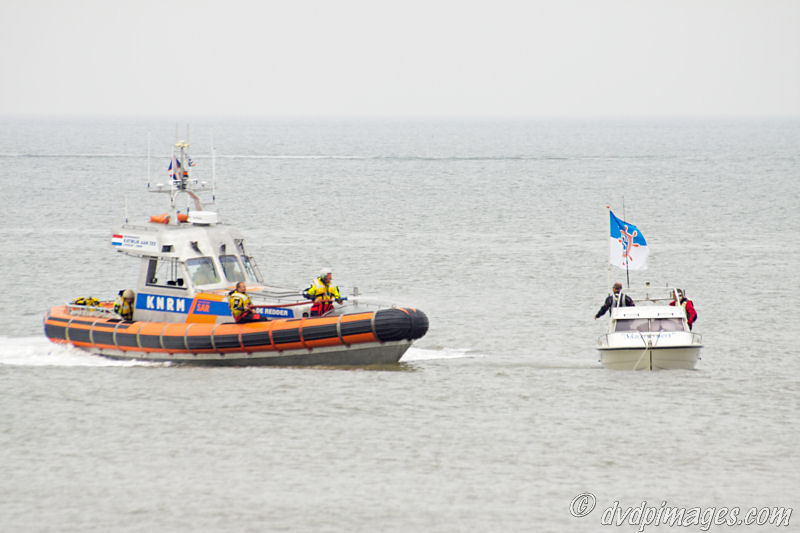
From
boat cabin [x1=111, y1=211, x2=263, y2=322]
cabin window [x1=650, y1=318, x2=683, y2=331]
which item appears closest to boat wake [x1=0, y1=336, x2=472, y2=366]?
boat cabin [x1=111, y1=211, x2=263, y2=322]

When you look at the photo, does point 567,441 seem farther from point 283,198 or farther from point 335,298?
point 283,198

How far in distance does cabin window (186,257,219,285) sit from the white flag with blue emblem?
8.78 meters

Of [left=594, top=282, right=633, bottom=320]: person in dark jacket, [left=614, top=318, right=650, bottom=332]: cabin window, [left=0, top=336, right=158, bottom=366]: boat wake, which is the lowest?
[left=0, top=336, right=158, bottom=366]: boat wake

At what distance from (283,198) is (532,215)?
1859 cm

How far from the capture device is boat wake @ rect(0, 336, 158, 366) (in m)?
25.3

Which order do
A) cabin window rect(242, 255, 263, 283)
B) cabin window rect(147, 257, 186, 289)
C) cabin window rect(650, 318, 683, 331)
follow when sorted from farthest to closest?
cabin window rect(242, 255, 263, 283)
cabin window rect(147, 257, 186, 289)
cabin window rect(650, 318, 683, 331)

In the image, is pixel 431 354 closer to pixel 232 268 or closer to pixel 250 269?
pixel 250 269

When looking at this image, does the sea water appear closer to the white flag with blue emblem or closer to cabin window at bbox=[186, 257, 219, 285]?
cabin window at bbox=[186, 257, 219, 285]

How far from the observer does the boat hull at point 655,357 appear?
23.9 m

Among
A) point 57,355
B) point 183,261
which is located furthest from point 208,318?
point 57,355

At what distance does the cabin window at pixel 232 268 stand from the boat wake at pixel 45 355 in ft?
7.94

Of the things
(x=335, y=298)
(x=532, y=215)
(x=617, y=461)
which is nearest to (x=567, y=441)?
(x=617, y=461)

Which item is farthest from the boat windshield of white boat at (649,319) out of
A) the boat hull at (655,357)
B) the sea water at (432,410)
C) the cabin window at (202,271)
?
the cabin window at (202,271)

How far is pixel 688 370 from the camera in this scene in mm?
24344
